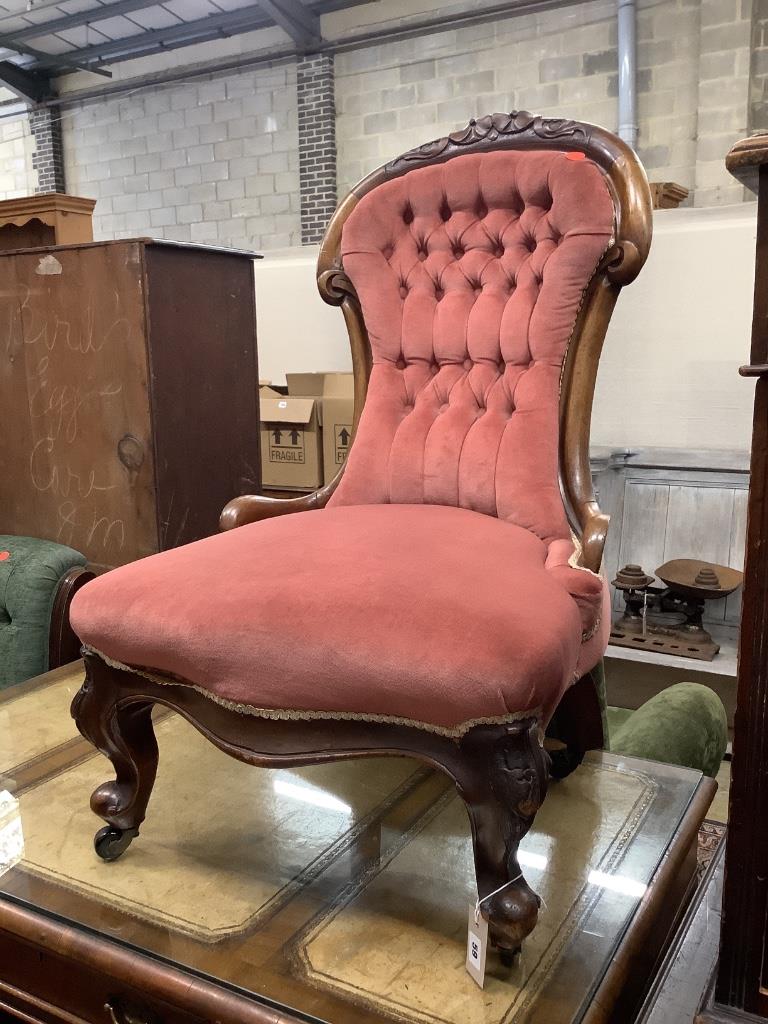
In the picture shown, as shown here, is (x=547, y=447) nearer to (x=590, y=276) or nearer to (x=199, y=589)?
(x=590, y=276)

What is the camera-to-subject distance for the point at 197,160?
6930 millimetres

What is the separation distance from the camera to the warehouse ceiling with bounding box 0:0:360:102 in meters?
6.06

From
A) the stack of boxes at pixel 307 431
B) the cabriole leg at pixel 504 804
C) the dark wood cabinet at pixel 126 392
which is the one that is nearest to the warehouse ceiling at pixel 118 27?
the stack of boxes at pixel 307 431

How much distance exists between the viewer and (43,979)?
1.09m

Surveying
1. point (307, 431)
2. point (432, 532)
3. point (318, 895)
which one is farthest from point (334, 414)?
point (318, 895)

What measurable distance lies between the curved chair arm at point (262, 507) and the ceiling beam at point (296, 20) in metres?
5.50

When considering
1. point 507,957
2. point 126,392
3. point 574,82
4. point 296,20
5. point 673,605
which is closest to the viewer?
point 507,957

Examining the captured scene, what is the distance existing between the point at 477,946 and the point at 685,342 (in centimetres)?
275

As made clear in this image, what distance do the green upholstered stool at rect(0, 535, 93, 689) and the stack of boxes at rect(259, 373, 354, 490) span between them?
1.41 meters

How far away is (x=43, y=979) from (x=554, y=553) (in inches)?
33.9

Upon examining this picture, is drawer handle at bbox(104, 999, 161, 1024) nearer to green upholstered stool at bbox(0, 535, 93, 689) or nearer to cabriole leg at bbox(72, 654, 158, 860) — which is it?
cabriole leg at bbox(72, 654, 158, 860)

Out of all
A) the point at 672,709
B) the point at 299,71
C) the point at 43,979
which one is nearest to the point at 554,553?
the point at 672,709

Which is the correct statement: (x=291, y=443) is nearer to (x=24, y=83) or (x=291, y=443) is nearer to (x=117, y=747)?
(x=117, y=747)

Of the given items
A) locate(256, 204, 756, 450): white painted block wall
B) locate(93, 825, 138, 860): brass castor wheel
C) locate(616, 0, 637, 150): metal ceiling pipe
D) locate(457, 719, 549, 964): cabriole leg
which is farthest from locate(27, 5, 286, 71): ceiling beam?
locate(457, 719, 549, 964): cabriole leg
